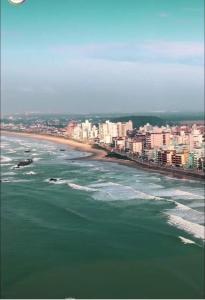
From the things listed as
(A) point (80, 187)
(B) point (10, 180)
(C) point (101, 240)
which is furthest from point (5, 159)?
(C) point (101, 240)

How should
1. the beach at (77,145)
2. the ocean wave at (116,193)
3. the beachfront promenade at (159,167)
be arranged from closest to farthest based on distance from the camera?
the ocean wave at (116,193)
the beachfront promenade at (159,167)
the beach at (77,145)

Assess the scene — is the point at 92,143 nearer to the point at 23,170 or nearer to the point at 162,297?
the point at 23,170

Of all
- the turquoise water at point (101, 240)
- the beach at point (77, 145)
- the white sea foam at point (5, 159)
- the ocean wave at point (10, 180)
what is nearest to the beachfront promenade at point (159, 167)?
the beach at point (77, 145)

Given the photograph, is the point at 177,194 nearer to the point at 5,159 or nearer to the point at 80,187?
the point at 80,187

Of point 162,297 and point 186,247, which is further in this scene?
point 186,247

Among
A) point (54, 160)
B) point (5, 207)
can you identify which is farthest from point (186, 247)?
point (54, 160)

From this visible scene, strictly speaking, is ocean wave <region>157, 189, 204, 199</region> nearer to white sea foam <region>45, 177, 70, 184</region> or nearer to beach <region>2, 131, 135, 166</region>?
white sea foam <region>45, 177, 70, 184</region>

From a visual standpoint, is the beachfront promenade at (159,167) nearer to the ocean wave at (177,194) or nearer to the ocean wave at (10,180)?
the ocean wave at (177,194)
